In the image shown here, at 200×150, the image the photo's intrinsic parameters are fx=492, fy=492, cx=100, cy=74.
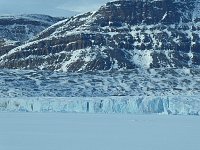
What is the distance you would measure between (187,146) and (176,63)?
11113 centimetres

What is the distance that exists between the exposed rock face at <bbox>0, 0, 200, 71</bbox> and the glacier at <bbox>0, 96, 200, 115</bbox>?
6841 centimetres

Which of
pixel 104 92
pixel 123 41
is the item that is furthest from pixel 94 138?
pixel 123 41

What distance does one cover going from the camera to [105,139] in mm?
29672

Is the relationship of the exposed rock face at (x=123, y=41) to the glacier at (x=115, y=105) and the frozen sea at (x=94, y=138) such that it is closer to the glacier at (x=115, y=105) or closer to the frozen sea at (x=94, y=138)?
the glacier at (x=115, y=105)

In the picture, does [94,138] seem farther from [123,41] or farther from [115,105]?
[123,41]

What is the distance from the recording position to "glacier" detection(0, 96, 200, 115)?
5759 centimetres

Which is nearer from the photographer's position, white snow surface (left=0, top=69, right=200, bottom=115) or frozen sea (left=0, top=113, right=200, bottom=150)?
frozen sea (left=0, top=113, right=200, bottom=150)

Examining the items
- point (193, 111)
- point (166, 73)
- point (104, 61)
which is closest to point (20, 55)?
point (104, 61)

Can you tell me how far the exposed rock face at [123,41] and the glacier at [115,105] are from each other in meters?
68.4

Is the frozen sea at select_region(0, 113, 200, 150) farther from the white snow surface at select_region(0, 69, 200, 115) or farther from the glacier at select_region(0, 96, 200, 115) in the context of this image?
the white snow surface at select_region(0, 69, 200, 115)

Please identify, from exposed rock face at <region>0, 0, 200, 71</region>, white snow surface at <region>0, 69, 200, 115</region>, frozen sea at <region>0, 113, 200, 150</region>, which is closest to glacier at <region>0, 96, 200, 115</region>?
white snow surface at <region>0, 69, 200, 115</region>

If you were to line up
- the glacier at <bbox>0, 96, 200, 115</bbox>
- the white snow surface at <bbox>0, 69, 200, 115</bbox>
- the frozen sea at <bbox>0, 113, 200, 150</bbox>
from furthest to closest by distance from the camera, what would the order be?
the white snow surface at <bbox>0, 69, 200, 115</bbox> < the glacier at <bbox>0, 96, 200, 115</bbox> < the frozen sea at <bbox>0, 113, 200, 150</bbox>

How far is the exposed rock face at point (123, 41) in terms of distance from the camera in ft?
452

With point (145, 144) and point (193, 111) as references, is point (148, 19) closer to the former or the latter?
point (193, 111)
